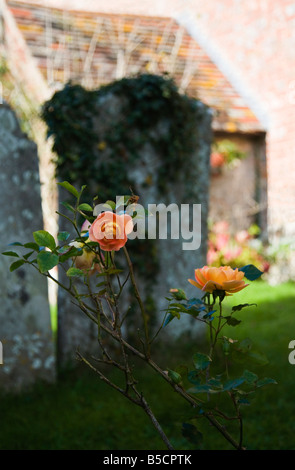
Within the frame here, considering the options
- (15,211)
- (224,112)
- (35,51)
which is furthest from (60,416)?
(224,112)

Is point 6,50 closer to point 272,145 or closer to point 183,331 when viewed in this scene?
point 272,145

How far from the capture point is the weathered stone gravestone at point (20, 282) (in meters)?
3.33

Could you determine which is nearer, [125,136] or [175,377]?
[175,377]

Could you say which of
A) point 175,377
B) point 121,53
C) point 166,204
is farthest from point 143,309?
point 121,53

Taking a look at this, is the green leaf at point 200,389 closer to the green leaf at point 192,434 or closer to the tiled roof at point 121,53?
the green leaf at point 192,434

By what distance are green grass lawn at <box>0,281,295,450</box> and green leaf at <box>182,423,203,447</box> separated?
90 centimetres

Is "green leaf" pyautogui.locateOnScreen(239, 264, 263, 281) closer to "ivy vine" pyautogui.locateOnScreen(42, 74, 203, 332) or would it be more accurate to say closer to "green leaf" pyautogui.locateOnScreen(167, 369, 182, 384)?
"green leaf" pyautogui.locateOnScreen(167, 369, 182, 384)

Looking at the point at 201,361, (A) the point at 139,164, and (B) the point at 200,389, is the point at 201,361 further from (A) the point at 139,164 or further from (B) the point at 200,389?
(A) the point at 139,164

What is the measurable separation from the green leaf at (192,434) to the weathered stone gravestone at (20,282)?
84.7 inches

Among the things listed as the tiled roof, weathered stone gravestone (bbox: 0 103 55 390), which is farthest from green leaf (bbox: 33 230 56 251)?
the tiled roof

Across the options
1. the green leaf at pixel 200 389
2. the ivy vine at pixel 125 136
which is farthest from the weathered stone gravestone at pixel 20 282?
the green leaf at pixel 200 389

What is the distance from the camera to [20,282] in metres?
3.36

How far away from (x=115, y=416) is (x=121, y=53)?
661cm

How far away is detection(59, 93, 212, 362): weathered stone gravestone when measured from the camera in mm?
3678
